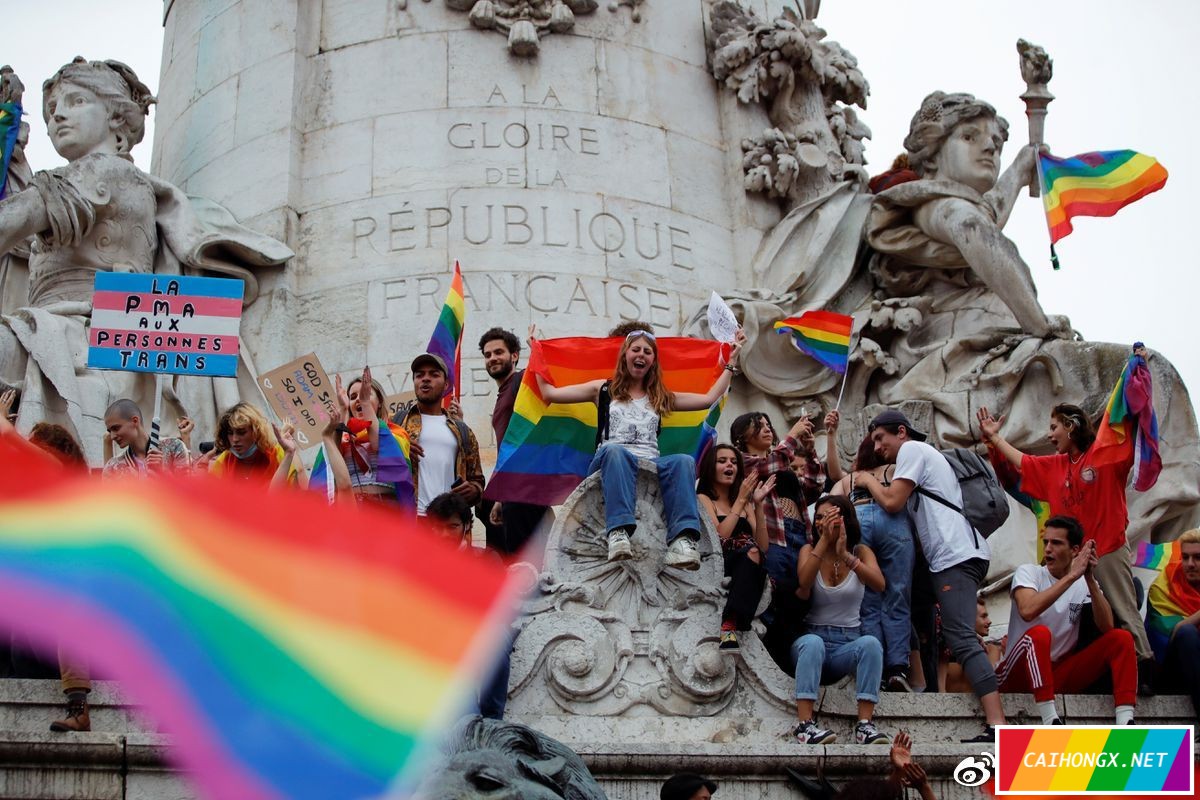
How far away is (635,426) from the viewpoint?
11641 millimetres

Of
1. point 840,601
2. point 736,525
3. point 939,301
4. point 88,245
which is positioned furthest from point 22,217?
point 840,601

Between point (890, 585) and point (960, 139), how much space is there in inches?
273

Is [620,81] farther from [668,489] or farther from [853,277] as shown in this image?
[668,489]

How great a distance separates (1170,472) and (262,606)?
33.0ft

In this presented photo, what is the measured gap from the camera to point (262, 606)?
7.44 metres

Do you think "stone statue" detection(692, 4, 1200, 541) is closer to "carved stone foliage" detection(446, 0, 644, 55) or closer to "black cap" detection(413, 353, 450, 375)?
"carved stone foliage" detection(446, 0, 644, 55)

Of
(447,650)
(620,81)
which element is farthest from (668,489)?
(620,81)

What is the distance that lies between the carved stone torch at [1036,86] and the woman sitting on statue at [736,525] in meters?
6.61

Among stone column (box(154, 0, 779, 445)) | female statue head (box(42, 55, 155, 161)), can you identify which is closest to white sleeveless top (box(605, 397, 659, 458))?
stone column (box(154, 0, 779, 445))

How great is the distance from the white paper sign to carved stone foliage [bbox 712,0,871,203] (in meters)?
3.85

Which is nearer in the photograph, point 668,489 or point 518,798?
point 518,798

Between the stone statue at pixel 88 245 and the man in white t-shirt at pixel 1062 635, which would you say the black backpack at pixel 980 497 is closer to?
the man in white t-shirt at pixel 1062 635

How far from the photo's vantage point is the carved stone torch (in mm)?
17188

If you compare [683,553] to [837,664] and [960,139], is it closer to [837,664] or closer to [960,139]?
[837,664]
